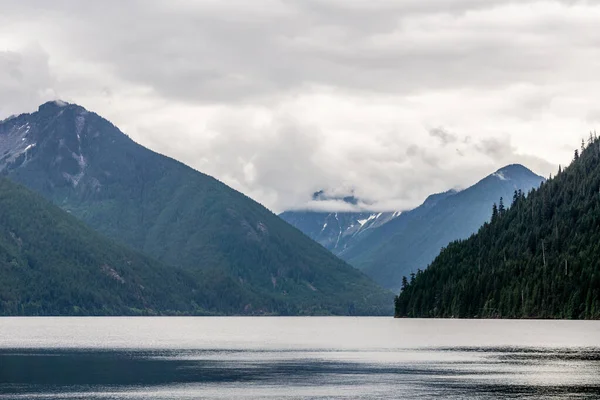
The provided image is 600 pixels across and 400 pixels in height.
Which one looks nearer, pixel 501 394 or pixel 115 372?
pixel 501 394

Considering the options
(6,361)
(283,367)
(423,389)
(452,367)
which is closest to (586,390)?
(423,389)

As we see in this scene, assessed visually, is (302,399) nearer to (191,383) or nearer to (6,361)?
(191,383)

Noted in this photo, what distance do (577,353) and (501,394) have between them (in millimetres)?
63278

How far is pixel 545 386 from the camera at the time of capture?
392ft

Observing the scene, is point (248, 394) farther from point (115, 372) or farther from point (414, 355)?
A: point (414, 355)

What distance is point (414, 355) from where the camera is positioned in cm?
18362

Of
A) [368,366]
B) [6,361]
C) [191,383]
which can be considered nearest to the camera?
[191,383]

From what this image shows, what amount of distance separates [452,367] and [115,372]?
47.5 m

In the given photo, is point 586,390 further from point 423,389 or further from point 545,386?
point 423,389

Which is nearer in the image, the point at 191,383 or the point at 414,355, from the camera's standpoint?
the point at 191,383

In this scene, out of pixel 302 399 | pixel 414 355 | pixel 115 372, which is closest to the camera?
pixel 302 399

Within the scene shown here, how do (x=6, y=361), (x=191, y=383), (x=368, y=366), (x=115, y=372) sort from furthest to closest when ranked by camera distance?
(x=6, y=361) → (x=368, y=366) → (x=115, y=372) → (x=191, y=383)

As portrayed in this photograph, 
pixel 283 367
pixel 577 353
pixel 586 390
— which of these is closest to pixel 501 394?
pixel 586 390

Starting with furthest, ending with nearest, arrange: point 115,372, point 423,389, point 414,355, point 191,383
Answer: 1. point 414,355
2. point 115,372
3. point 191,383
4. point 423,389
